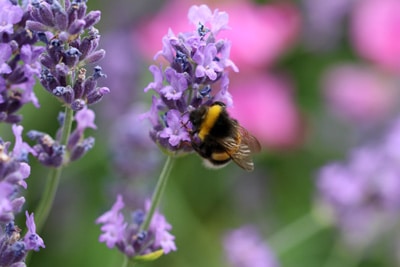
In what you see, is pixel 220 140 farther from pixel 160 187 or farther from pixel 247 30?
pixel 247 30

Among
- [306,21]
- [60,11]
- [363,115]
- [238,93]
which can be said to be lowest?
[60,11]

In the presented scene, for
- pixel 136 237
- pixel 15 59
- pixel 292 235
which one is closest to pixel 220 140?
pixel 136 237

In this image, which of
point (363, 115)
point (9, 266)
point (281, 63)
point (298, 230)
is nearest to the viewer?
point (9, 266)

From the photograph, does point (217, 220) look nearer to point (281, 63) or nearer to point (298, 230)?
point (298, 230)

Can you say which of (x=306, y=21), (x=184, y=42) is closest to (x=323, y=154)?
(x=306, y=21)

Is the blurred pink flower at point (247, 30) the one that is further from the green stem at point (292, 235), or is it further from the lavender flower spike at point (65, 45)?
the lavender flower spike at point (65, 45)

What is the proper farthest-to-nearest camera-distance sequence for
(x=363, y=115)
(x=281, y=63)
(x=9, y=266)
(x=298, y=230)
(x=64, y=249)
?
(x=281, y=63), (x=363, y=115), (x=298, y=230), (x=64, y=249), (x=9, y=266)
